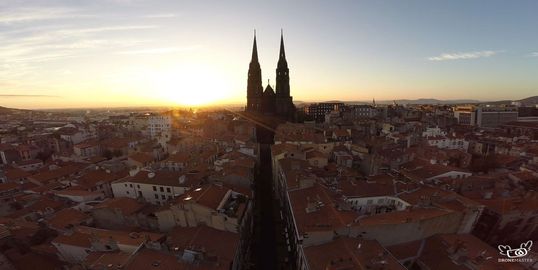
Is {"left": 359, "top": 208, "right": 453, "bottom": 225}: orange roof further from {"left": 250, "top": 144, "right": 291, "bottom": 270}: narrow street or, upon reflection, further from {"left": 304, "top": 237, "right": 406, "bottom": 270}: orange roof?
{"left": 250, "top": 144, "right": 291, "bottom": 270}: narrow street

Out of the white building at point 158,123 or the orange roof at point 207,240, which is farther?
the white building at point 158,123

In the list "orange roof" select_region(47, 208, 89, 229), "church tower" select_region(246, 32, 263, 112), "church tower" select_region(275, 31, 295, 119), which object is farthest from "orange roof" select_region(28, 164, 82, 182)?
"church tower" select_region(275, 31, 295, 119)

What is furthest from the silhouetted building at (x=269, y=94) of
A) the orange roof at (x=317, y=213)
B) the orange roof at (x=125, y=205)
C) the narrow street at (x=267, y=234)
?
the orange roof at (x=125, y=205)

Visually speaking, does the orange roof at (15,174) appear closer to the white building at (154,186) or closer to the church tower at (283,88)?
the white building at (154,186)

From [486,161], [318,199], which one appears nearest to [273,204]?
[318,199]

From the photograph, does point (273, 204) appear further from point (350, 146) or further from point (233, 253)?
point (350, 146)

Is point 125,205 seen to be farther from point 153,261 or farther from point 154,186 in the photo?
point 153,261

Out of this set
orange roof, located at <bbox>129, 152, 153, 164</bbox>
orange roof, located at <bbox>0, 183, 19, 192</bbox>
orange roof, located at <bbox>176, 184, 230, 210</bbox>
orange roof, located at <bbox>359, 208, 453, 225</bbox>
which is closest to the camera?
orange roof, located at <bbox>359, 208, 453, 225</bbox>
